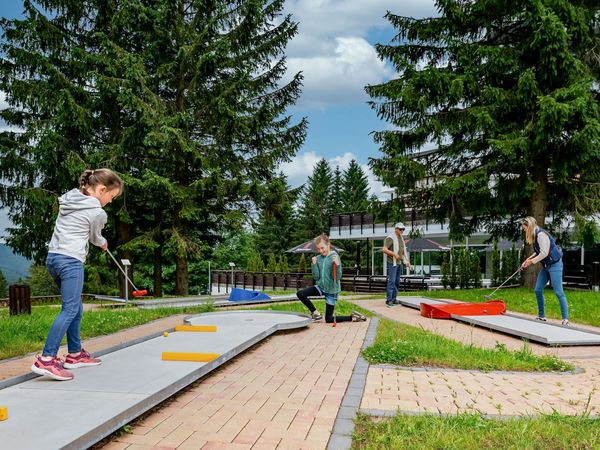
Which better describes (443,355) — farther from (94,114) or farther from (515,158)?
(94,114)

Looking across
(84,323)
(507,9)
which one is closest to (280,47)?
(507,9)

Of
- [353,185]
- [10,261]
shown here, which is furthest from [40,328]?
[353,185]

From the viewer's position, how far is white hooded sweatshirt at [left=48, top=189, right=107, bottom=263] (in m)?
4.44

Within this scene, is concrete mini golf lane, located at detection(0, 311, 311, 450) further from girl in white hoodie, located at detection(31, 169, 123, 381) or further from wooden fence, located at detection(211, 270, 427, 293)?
wooden fence, located at detection(211, 270, 427, 293)

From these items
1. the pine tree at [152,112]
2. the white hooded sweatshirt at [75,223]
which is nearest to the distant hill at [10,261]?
the pine tree at [152,112]

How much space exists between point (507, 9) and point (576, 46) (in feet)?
6.56

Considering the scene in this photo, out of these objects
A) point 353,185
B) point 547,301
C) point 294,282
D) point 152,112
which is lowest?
point 294,282

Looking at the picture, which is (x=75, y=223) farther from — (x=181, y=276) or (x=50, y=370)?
(x=181, y=276)

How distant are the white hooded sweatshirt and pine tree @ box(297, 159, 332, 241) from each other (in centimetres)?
4952

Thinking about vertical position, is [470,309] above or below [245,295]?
above

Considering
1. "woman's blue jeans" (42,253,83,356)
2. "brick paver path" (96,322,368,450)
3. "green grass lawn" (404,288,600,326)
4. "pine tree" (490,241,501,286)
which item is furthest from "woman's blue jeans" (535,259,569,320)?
"pine tree" (490,241,501,286)

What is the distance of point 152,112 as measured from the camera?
1748 centimetres

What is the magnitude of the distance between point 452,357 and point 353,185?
→ 5928 cm

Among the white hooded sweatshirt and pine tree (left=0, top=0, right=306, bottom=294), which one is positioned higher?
pine tree (left=0, top=0, right=306, bottom=294)
